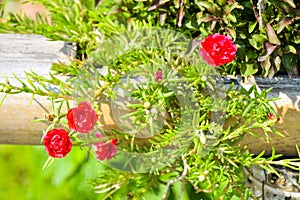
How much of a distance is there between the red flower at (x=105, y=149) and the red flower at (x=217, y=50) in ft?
1.17

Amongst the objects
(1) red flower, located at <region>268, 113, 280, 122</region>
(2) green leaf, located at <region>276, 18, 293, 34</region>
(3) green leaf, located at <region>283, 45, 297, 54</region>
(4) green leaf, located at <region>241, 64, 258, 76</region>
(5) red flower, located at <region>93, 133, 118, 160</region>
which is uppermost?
(2) green leaf, located at <region>276, 18, 293, 34</region>

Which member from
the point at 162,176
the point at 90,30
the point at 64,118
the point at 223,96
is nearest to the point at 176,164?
the point at 162,176

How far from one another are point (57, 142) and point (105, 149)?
0.51 feet

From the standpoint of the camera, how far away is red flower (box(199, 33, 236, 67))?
142 centimetres

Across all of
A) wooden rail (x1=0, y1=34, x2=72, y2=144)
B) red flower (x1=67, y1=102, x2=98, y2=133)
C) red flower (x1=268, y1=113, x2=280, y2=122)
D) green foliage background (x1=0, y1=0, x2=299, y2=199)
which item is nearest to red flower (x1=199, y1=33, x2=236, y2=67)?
green foliage background (x1=0, y1=0, x2=299, y2=199)

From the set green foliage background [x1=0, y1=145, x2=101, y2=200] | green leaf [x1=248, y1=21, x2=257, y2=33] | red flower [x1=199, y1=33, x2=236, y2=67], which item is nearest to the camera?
red flower [x1=199, y1=33, x2=236, y2=67]

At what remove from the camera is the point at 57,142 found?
1439 mm

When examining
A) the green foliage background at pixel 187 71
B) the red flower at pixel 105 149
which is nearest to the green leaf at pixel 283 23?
the green foliage background at pixel 187 71

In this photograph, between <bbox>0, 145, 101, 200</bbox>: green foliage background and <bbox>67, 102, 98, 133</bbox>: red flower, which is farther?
<bbox>0, 145, 101, 200</bbox>: green foliage background

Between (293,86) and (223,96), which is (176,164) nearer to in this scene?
(223,96)

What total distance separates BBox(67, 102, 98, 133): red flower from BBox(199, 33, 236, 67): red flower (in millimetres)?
343

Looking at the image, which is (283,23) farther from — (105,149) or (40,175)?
(40,175)

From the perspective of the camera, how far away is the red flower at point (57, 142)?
1439 mm

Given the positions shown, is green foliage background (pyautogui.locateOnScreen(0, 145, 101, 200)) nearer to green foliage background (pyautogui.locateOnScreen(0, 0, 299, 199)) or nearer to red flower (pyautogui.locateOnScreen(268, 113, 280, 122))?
green foliage background (pyautogui.locateOnScreen(0, 0, 299, 199))
